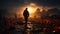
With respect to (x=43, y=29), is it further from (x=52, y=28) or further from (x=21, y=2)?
(x=21, y=2)

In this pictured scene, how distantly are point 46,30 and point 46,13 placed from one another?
3.84 ft

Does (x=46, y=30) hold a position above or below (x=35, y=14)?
below

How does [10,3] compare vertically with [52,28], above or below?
above

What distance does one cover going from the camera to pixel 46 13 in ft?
29.8

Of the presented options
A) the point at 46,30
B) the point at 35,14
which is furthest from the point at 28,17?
the point at 46,30

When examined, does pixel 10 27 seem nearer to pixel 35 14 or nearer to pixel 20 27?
pixel 20 27

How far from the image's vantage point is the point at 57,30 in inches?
322

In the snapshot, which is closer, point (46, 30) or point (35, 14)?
point (46, 30)

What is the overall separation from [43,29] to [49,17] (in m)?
0.89

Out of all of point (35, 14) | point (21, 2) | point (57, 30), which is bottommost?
point (57, 30)

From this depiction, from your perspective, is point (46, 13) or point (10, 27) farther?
point (46, 13)

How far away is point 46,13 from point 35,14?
20.7 inches

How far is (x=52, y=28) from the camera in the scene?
825 centimetres

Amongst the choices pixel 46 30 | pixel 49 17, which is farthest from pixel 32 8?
pixel 46 30
